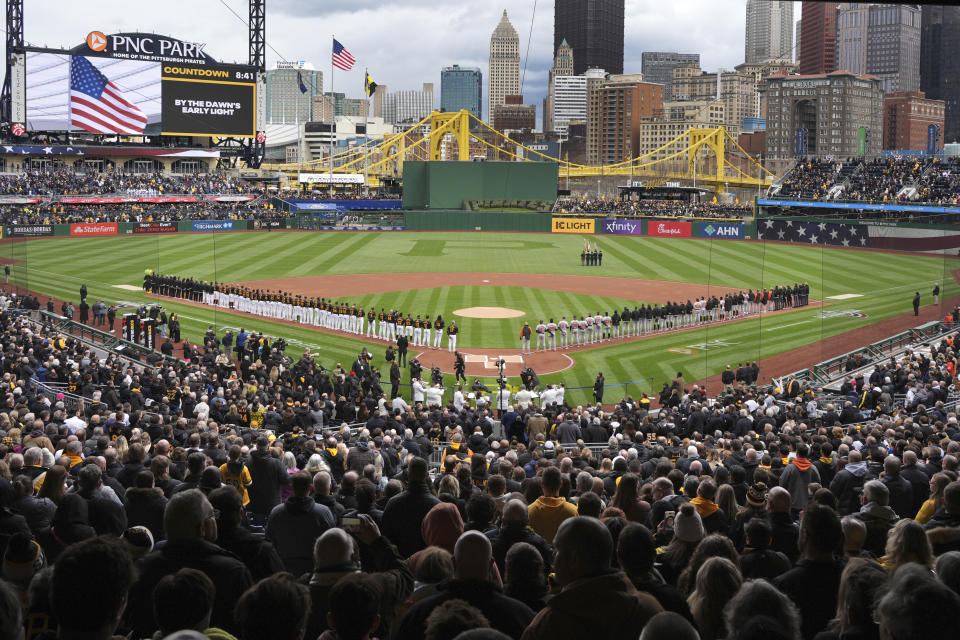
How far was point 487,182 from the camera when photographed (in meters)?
94.6

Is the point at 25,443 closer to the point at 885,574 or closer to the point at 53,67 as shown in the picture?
the point at 885,574

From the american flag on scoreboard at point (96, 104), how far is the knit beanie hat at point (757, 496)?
283 ft

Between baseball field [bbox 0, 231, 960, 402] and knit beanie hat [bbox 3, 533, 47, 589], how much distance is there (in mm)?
19940

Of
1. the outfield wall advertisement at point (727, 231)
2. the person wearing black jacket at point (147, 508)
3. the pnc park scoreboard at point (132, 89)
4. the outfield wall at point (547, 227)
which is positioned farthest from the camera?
the pnc park scoreboard at point (132, 89)

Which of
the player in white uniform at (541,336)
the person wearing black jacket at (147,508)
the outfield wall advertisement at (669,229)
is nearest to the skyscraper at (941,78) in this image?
the outfield wall advertisement at (669,229)

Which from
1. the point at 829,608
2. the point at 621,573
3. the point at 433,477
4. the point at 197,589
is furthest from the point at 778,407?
the point at 197,589

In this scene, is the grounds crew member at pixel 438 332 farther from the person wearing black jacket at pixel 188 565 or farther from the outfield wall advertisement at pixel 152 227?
the outfield wall advertisement at pixel 152 227

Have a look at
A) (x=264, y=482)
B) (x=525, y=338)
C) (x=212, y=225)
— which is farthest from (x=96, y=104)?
(x=264, y=482)

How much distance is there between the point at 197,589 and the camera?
12.8ft

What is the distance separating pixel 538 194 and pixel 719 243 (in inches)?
1225

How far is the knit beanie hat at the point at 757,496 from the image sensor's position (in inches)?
303

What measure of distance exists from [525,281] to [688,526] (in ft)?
137

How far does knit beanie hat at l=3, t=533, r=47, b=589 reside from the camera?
533cm

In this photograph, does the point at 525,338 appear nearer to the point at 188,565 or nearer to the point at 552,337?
the point at 552,337
